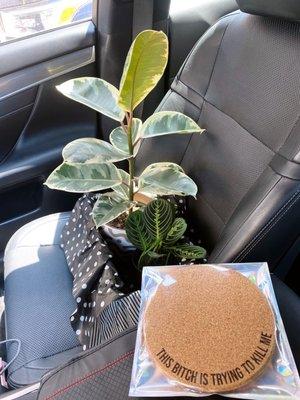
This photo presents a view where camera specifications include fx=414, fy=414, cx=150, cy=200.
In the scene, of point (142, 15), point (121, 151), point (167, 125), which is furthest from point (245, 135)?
point (142, 15)

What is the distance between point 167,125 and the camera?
0.91 meters

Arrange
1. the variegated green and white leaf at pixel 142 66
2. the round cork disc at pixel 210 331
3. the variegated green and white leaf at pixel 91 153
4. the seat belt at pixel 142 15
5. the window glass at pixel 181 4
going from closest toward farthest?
the round cork disc at pixel 210 331 → the variegated green and white leaf at pixel 142 66 → the variegated green and white leaf at pixel 91 153 → the seat belt at pixel 142 15 → the window glass at pixel 181 4

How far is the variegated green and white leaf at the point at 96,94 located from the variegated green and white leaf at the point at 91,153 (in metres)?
0.07

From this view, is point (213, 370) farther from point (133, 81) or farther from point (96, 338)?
point (133, 81)

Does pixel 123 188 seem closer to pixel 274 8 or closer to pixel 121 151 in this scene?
pixel 121 151

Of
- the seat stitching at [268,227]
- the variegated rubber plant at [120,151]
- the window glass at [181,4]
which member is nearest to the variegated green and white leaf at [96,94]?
the variegated rubber plant at [120,151]

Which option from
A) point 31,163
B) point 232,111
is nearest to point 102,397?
point 232,111

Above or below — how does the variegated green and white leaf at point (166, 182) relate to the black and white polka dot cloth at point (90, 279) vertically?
above

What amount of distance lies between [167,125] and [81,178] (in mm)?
225

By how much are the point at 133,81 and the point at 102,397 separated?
0.53 meters

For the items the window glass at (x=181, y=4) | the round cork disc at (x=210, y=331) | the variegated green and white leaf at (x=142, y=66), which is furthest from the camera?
the window glass at (x=181, y=4)

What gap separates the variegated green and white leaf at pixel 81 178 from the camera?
0.83 metres

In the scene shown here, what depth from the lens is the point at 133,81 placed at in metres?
0.77

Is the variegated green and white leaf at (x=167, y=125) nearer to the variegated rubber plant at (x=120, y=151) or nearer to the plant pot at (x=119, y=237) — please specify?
the variegated rubber plant at (x=120, y=151)
